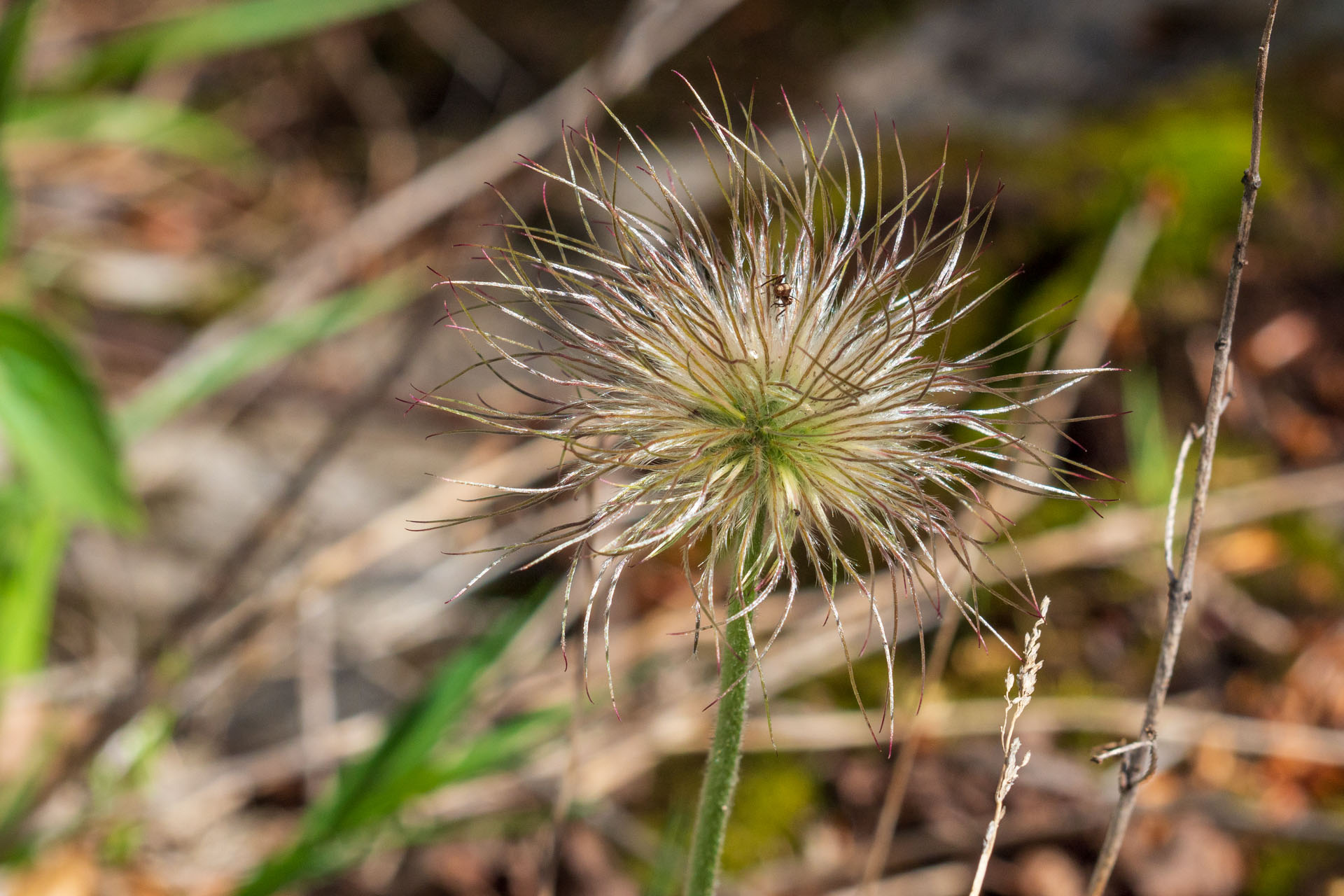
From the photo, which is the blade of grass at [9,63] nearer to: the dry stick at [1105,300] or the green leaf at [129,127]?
the green leaf at [129,127]

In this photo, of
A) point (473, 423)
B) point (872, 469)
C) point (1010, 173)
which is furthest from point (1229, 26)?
point (872, 469)

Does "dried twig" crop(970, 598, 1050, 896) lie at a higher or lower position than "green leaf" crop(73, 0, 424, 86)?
lower

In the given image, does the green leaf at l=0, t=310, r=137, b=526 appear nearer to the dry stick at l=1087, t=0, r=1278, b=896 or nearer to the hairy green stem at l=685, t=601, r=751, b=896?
the hairy green stem at l=685, t=601, r=751, b=896

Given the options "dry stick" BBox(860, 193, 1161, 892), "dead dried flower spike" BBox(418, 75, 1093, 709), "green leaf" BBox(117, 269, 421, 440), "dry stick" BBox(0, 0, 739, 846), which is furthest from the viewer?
"dry stick" BBox(0, 0, 739, 846)

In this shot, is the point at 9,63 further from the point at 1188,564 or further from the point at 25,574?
the point at 1188,564

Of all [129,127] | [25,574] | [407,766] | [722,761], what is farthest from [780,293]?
[129,127]

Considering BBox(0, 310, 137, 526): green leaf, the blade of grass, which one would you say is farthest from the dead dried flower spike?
the blade of grass
